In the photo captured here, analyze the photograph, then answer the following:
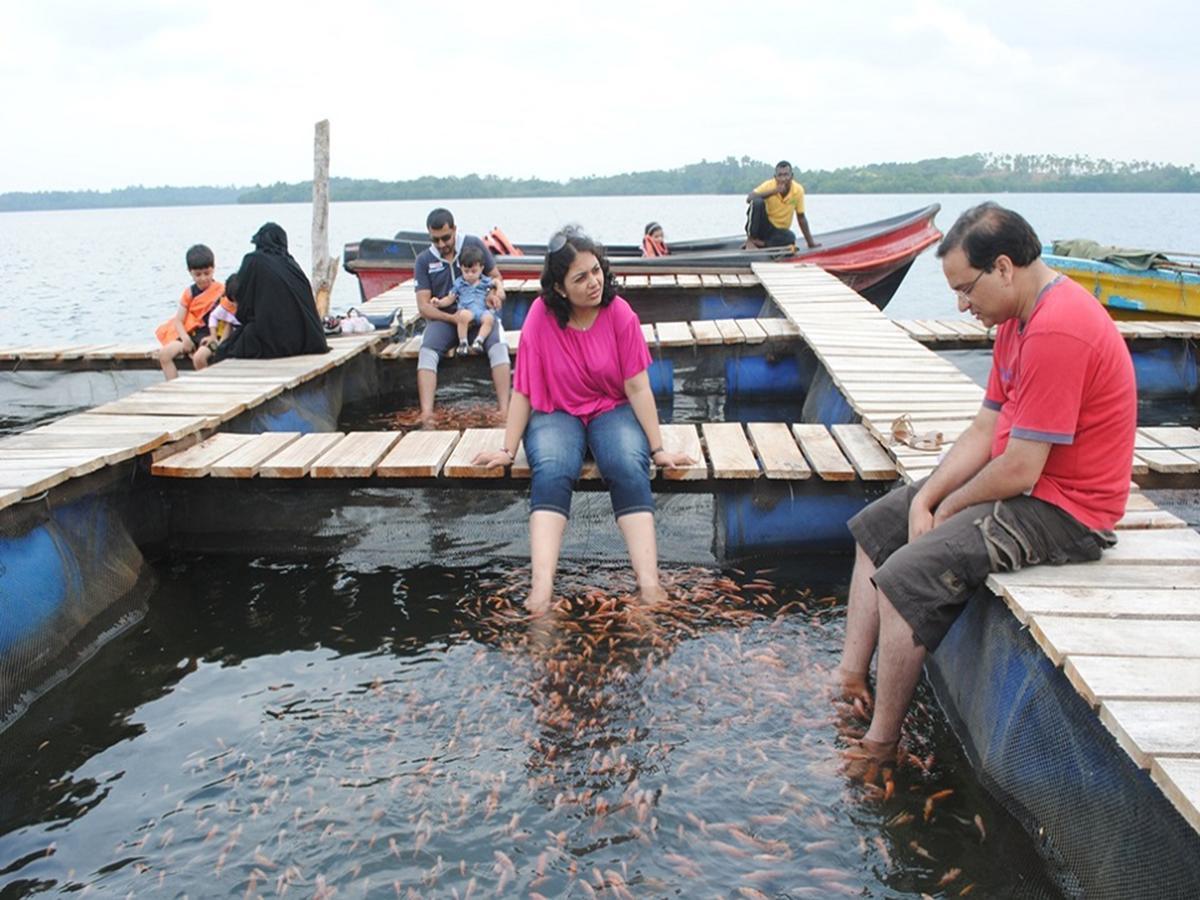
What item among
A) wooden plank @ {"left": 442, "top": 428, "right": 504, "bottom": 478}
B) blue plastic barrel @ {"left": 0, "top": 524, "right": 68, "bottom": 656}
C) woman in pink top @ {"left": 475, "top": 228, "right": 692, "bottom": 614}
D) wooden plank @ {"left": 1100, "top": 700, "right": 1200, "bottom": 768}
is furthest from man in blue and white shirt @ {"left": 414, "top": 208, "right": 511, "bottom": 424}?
wooden plank @ {"left": 1100, "top": 700, "right": 1200, "bottom": 768}

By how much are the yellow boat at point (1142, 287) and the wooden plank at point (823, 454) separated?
348 inches

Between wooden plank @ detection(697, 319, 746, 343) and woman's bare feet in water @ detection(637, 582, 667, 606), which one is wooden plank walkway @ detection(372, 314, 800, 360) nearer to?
wooden plank @ detection(697, 319, 746, 343)

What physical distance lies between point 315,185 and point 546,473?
32.2ft

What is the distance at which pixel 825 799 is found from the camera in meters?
3.45

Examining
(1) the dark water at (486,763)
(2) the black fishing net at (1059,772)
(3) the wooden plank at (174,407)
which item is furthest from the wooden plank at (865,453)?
(3) the wooden plank at (174,407)

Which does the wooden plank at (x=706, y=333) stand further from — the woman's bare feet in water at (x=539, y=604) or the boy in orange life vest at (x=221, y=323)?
the woman's bare feet in water at (x=539, y=604)

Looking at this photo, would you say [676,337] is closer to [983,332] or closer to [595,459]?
[983,332]

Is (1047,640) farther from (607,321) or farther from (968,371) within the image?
(968,371)

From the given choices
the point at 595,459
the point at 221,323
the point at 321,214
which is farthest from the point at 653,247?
the point at 595,459

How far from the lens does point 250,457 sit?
587 cm

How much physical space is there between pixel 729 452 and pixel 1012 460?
2.55m

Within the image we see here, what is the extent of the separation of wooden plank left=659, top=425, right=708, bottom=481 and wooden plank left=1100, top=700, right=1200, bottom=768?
2979mm

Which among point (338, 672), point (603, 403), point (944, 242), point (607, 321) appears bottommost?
point (338, 672)

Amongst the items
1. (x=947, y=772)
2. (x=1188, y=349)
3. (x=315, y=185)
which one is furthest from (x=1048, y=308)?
(x=315, y=185)
